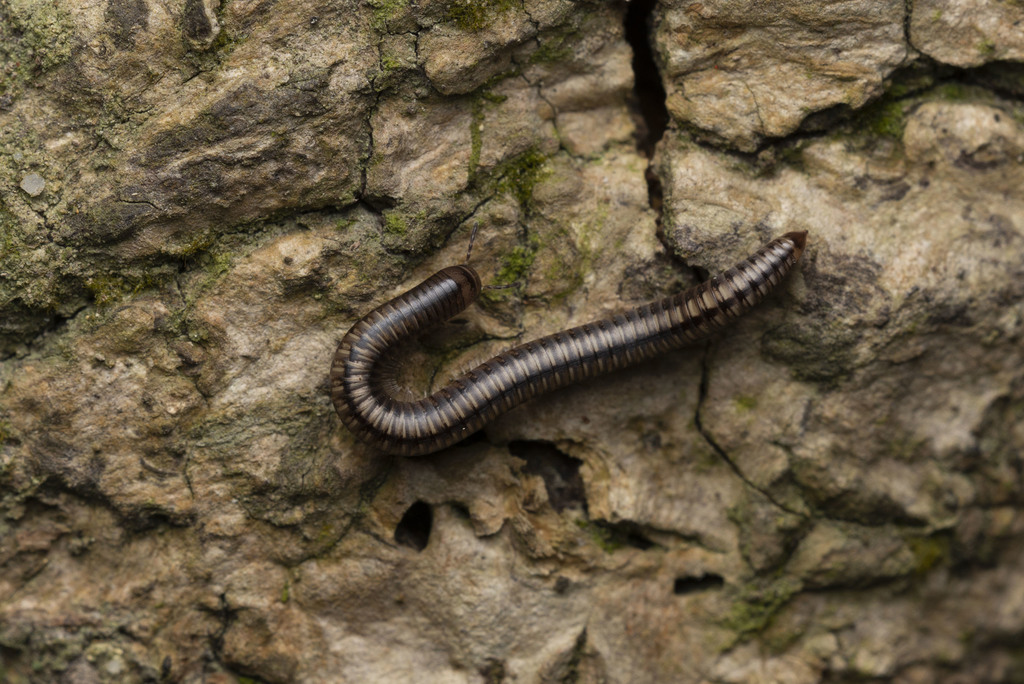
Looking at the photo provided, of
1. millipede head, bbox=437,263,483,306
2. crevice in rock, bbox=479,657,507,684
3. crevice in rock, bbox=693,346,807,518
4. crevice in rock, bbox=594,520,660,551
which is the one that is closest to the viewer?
millipede head, bbox=437,263,483,306

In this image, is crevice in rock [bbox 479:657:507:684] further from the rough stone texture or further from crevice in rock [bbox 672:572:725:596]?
crevice in rock [bbox 672:572:725:596]

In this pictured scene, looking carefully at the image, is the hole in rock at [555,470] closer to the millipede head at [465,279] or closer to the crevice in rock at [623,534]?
the crevice in rock at [623,534]

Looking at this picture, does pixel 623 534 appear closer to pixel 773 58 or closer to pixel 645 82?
pixel 645 82

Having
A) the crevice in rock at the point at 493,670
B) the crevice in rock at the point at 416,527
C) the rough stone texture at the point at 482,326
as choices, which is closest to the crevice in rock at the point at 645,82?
the rough stone texture at the point at 482,326

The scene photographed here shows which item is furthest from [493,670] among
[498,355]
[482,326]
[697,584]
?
[482,326]

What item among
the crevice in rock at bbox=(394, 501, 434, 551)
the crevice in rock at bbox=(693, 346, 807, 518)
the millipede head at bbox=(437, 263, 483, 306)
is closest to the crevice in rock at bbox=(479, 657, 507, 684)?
the crevice in rock at bbox=(394, 501, 434, 551)

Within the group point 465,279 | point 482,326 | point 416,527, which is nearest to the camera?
point 465,279
